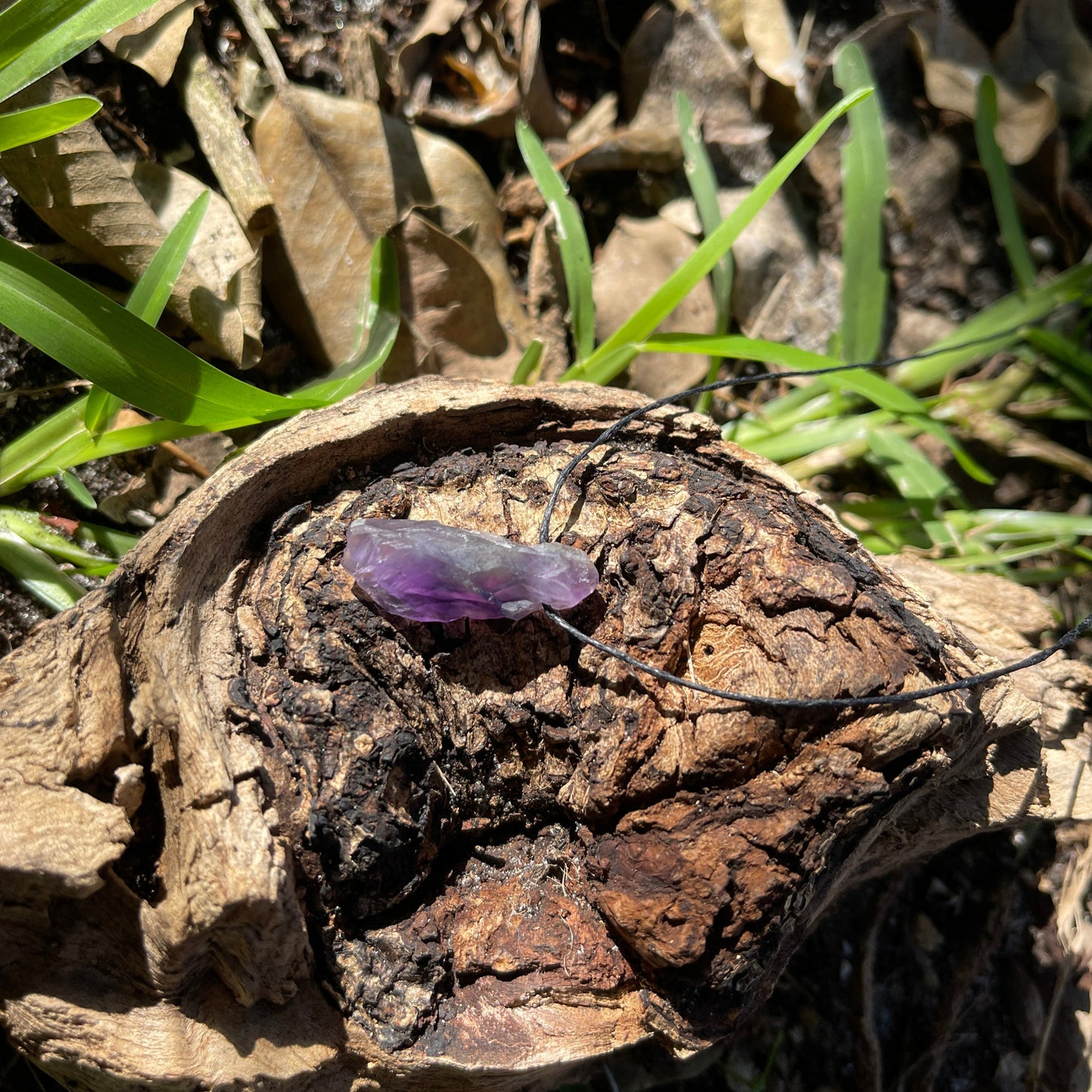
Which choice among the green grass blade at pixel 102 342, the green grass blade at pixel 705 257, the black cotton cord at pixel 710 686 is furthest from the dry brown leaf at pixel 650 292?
the green grass blade at pixel 102 342

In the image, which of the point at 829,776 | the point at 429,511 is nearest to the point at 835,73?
the point at 429,511

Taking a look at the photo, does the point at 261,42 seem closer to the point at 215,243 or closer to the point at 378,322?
the point at 215,243

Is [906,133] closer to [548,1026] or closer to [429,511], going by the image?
[429,511]

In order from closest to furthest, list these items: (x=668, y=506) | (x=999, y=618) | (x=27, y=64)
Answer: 1. (x=668, y=506)
2. (x=27, y=64)
3. (x=999, y=618)

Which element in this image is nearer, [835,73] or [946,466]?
[835,73]

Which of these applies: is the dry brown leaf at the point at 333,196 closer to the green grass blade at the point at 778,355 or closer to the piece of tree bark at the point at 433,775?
the green grass blade at the point at 778,355

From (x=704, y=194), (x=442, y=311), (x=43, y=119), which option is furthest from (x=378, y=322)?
(x=704, y=194)
